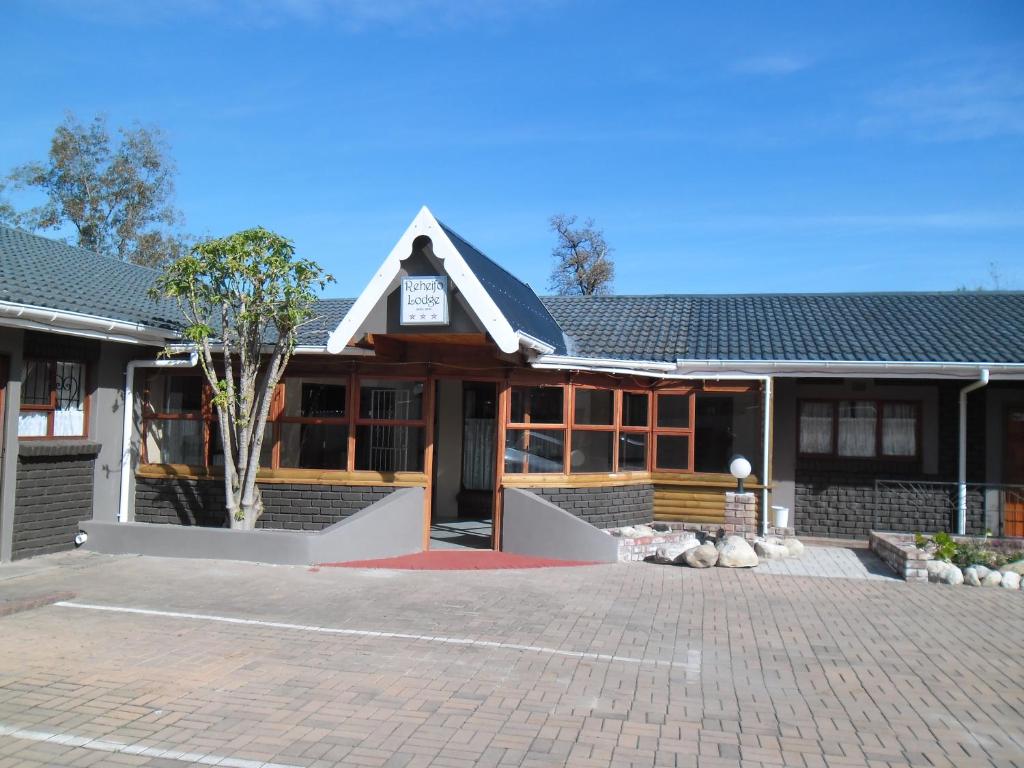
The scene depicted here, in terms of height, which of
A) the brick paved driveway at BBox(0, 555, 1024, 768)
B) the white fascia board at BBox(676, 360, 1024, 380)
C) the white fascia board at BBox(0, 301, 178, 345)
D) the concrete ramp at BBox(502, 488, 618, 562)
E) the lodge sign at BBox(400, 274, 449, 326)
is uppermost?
the lodge sign at BBox(400, 274, 449, 326)

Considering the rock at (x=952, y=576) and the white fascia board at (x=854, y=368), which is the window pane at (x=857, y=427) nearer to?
the white fascia board at (x=854, y=368)

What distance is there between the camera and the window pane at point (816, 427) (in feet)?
47.9

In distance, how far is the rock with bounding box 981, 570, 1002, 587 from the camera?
10.9 metres

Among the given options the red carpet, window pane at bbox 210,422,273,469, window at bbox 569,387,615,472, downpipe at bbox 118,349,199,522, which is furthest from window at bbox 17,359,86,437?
window at bbox 569,387,615,472

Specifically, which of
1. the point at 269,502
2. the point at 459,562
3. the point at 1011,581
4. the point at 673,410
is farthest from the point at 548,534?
the point at 1011,581

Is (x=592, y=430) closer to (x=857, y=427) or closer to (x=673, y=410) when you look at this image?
(x=673, y=410)

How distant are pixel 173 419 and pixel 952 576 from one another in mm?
11041

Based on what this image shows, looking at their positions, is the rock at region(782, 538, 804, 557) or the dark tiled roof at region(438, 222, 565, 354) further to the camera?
the rock at region(782, 538, 804, 557)

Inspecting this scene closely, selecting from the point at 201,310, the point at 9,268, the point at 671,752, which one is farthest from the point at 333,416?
the point at 671,752

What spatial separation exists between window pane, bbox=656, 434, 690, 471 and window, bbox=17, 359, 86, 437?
344 inches

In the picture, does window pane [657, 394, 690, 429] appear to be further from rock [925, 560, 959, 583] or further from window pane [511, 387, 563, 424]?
rock [925, 560, 959, 583]

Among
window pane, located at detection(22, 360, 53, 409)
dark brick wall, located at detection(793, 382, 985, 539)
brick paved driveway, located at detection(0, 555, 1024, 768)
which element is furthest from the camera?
dark brick wall, located at detection(793, 382, 985, 539)

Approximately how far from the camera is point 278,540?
1105cm

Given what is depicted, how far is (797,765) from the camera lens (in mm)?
5121
